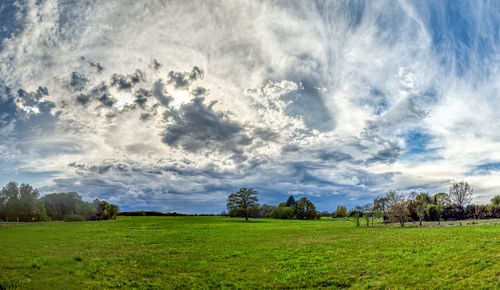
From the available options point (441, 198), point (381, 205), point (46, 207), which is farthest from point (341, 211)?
point (46, 207)

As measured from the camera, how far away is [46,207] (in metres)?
136

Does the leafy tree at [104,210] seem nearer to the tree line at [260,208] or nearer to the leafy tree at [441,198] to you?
the tree line at [260,208]

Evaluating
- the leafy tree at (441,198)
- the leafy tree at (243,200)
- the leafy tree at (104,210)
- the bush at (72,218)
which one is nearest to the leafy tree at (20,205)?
the bush at (72,218)

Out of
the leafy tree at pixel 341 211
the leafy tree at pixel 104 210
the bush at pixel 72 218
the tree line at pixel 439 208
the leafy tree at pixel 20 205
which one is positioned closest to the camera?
the tree line at pixel 439 208

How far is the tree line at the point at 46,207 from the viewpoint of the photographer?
4407 inches

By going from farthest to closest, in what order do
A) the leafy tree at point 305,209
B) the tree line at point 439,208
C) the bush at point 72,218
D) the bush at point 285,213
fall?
the bush at point 285,213 → the leafy tree at point 305,209 → the bush at point 72,218 → the tree line at point 439,208

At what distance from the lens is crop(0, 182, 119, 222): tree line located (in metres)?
112

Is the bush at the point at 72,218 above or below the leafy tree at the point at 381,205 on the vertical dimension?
below

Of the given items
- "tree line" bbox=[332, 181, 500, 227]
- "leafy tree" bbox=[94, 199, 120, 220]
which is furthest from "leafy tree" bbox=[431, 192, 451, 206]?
"leafy tree" bbox=[94, 199, 120, 220]

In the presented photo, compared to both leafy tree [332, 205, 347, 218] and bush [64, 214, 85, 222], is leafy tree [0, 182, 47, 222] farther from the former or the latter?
leafy tree [332, 205, 347, 218]

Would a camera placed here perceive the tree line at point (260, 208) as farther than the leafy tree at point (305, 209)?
No

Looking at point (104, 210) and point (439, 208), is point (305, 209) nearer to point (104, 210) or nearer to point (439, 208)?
point (439, 208)

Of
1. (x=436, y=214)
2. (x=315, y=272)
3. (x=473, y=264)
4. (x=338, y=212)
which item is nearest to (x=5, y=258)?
(x=315, y=272)

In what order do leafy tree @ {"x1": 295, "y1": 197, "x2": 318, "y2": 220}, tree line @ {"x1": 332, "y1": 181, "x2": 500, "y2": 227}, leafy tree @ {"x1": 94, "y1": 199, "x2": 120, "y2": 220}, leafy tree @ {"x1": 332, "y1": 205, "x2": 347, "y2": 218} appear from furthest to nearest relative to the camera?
leafy tree @ {"x1": 332, "y1": 205, "x2": 347, "y2": 218} → leafy tree @ {"x1": 94, "y1": 199, "x2": 120, "y2": 220} → leafy tree @ {"x1": 295, "y1": 197, "x2": 318, "y2": 220} → tree line @ {"x1": 332, "y1": 181, "x2": 500, "y2": 227}
